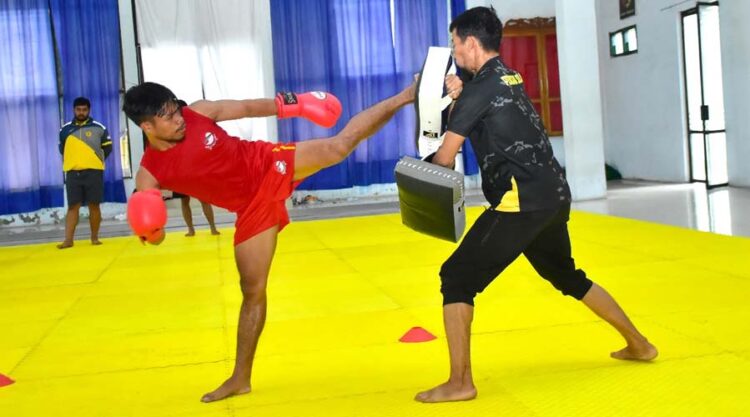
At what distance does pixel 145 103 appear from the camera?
4012mm

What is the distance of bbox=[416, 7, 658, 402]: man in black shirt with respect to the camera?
12.1 ft

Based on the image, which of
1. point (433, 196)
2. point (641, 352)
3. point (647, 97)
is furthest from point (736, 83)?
point (433, 196)

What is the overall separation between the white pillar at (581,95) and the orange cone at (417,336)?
8.90 metres

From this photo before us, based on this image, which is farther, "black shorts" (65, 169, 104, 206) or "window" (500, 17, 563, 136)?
"window" (500, 17, 563, 136)

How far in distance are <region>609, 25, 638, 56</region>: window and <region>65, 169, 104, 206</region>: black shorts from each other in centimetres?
1026

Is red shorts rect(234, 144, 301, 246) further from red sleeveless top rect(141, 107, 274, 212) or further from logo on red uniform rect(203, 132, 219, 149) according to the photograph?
logo on red uniform rect(203, 132, 219, 149)

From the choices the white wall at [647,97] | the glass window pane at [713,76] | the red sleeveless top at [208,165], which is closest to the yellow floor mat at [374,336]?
the red sleeveless top at [208,165]

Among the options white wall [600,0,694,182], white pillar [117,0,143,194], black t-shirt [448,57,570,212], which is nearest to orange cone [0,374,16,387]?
black t-shirt [448,57,570,212]

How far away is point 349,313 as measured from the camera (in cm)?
616

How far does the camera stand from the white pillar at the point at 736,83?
13242 millimetres

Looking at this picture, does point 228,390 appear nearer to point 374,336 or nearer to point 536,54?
point 374,336

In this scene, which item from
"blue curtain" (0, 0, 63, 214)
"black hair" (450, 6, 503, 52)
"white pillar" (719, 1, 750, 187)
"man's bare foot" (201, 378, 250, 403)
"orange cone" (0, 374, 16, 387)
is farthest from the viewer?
"blue curtain" (0, 0, 63, 214)

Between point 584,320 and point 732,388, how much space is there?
1.60 metres

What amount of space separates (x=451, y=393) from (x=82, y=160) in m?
8.73
